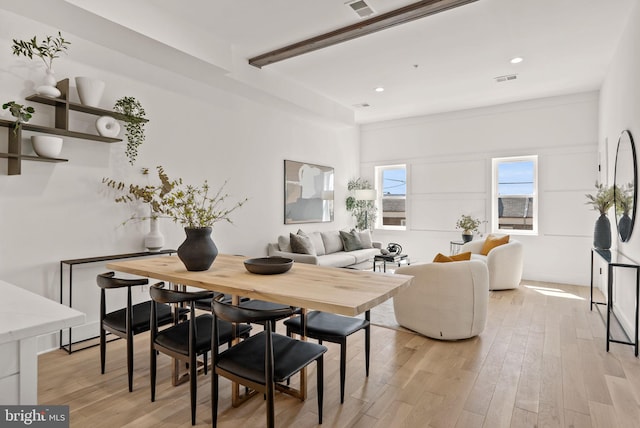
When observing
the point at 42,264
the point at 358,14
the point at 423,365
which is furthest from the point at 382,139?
the point at 42,264

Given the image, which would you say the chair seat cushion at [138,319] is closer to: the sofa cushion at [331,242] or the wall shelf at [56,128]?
the wall shelf at [56,128]

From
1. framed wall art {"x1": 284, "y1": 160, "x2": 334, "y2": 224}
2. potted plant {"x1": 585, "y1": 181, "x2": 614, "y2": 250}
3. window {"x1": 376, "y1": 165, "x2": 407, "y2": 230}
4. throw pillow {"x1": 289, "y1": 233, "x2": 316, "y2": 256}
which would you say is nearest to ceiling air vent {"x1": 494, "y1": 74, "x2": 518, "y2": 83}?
potted plant {"x1": 585, "y1": 181, "x2": 614, "y2": 250}

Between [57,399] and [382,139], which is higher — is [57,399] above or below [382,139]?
below

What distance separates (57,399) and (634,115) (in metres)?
5.08

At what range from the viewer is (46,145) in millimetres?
2998

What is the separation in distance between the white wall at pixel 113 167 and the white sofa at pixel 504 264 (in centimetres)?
319

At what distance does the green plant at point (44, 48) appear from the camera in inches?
116

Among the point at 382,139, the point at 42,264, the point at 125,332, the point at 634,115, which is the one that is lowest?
the point at 125,332

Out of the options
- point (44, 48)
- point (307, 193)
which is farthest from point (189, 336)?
point (307, 193)

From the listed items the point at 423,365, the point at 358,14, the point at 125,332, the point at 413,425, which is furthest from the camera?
the point at 358,14

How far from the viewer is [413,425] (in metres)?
2.10

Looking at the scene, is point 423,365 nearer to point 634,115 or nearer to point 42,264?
point 634,115

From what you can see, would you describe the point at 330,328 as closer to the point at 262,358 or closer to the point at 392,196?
the point at 262,358

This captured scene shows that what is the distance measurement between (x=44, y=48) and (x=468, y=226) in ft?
20.0
